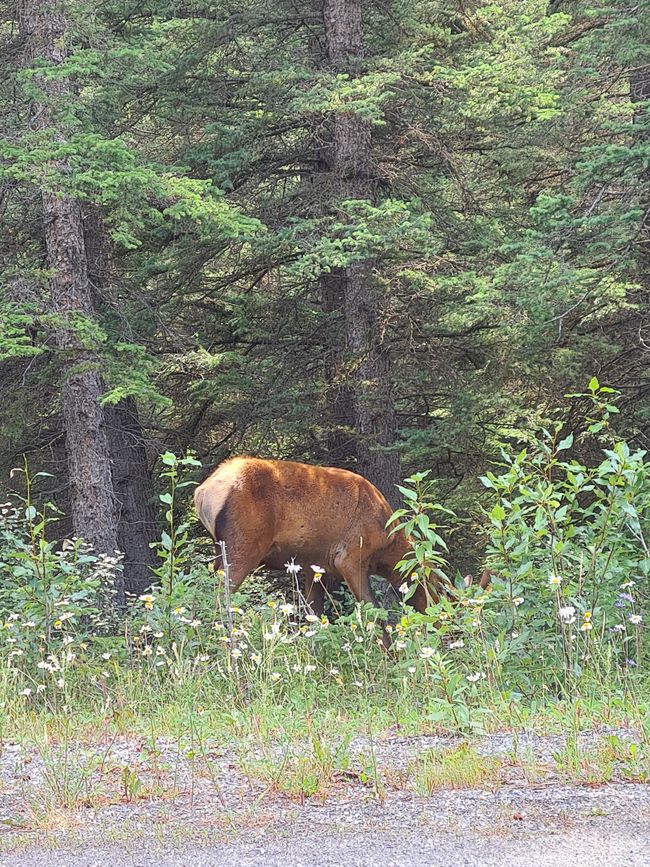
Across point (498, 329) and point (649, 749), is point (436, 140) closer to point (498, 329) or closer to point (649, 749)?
point (498, 329)

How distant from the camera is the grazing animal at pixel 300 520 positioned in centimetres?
1058

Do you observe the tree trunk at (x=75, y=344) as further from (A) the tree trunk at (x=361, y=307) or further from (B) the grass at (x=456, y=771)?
(B) the grass at (x=456, y=771)

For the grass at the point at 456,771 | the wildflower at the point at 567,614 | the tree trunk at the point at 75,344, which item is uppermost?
the tree trunk at the point at 75,344

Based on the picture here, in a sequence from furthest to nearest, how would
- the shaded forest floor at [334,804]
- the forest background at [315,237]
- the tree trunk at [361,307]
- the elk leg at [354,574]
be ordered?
the tree trunk at [361,307], the forest background at [315,237], the elk leg at [354,574], the shaded forest floor at [334,804]

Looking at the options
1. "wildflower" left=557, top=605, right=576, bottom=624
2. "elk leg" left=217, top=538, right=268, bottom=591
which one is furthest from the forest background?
"wildflower" left=557, top=605, right=576, bottom=624

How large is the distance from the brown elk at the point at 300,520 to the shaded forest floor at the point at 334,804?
16.9 feet

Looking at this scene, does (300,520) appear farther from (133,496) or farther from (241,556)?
(133,496)

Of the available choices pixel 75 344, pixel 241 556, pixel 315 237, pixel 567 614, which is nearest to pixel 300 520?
pixel 241 556

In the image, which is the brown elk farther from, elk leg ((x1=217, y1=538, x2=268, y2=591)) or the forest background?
the forest background

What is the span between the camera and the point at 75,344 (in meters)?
12.0

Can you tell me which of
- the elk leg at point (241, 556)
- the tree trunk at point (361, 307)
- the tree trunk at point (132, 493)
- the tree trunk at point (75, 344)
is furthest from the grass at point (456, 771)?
the tree trunk at point (132, 493)

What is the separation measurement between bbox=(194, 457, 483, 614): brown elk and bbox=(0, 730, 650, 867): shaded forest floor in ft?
16.9

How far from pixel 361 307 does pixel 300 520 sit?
426 centimetres

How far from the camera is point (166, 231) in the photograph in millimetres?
14789
